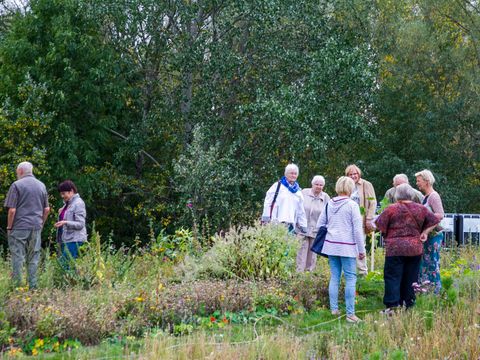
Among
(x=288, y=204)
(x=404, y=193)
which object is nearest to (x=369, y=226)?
(x=288, y=204)

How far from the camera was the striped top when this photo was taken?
8.73 m

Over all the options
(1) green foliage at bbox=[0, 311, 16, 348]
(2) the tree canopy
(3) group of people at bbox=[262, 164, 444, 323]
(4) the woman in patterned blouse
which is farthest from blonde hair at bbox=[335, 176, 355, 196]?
(2) the tree canopy

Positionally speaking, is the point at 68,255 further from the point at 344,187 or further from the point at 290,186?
the point at 344,187

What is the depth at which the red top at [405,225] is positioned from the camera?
344 inches

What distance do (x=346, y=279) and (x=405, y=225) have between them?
0.90 metres

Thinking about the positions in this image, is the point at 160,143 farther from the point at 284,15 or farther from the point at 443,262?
the point at 443,262

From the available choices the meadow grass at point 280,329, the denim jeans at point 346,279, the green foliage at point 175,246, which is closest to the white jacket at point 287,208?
the meadow grass at point 280,329

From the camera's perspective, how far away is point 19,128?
65.8 feet

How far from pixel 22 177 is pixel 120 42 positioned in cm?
1205

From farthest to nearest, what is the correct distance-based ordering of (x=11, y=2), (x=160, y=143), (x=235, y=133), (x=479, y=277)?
(x=11, y=2)
(x=160, y=143)
(x=235, y=133)
(x=479, y=277)

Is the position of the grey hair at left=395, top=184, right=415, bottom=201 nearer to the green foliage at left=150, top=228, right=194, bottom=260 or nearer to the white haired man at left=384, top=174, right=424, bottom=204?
the white haired man at left=384, top=174, right=424, bottom=204

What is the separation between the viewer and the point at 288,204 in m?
11.2

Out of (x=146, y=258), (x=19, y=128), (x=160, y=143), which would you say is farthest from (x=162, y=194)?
(x=146, y=258)

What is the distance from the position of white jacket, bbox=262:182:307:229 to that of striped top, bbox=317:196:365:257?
90.6 inches
